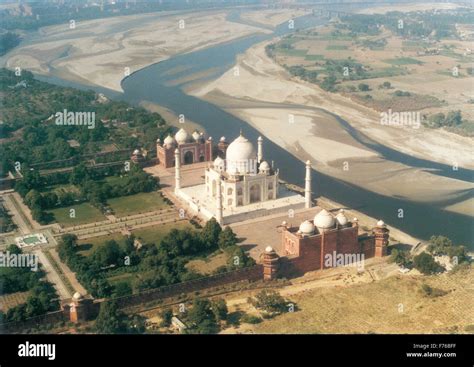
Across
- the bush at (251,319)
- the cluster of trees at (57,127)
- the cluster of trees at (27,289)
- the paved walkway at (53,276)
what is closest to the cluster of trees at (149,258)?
the paved walkway at (53,276)

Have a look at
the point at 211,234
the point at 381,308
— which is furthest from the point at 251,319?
the point at 211,234

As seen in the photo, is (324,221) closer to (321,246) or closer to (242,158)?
(321,246)

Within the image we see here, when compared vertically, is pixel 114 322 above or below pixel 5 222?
above

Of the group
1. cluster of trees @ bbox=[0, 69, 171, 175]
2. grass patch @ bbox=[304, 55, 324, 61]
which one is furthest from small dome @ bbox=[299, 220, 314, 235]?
grass patch @ bbox=[304, 55, 324, 61]

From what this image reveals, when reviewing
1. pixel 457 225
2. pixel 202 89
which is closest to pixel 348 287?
→ pixel 457 225

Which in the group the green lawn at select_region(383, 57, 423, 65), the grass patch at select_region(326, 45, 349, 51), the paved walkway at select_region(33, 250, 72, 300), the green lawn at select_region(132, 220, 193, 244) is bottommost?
the green lawn at select_region(132, 220, 193, 244)

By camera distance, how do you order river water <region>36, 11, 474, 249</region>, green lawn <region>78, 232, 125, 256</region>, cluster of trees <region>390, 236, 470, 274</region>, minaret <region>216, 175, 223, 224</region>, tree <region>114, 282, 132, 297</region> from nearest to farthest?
tree <region>114, 282, 132, 297</region>, cluster of trees <region>390, 236, 470, 274</region>, green lawn <region>78, 232, 125, 256</region>, minaret <region>216, 175, 223, 224</region>, river water <region>36, 11, 474, 249</region>

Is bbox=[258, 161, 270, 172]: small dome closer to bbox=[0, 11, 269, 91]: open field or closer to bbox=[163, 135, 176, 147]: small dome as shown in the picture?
bbox=[163, 135, 176, 147]: small dome
